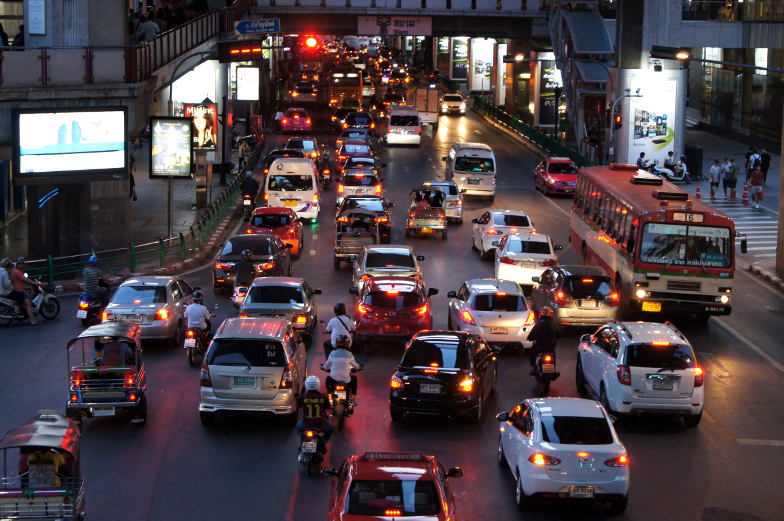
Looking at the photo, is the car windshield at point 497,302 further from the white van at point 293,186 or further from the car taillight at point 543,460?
the white van at point 293,186

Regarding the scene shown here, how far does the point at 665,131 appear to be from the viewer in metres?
54.7

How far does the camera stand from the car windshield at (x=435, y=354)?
19906mm

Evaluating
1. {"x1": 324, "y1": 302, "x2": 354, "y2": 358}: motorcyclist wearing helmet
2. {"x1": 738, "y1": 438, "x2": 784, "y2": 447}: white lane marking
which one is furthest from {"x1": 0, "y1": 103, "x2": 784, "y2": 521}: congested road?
{"x1": 324, "y1": 302, "x2": 354, "y2": 358}: motorcyclist wearing helmet

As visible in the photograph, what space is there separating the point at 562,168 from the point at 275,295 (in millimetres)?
27853

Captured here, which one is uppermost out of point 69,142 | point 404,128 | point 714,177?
point 404,128

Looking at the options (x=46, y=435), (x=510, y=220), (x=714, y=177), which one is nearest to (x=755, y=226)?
(x=714, y=177)

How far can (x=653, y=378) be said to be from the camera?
19797mm

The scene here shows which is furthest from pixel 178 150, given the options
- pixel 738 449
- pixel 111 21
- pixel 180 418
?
pixel 738 449

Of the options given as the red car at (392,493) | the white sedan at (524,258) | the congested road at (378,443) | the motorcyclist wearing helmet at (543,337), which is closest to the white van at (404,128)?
the white sedan at (524,258)

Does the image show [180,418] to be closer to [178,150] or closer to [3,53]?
[3,53]

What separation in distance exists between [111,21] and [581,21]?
3627 cm

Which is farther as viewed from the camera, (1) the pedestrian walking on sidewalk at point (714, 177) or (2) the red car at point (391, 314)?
(1) the pedestrian walking on sidewalk at point (714, 177)

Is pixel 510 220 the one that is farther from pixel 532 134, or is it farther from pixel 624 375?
pixel 532 134

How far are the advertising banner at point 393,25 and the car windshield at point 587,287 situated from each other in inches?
1855
